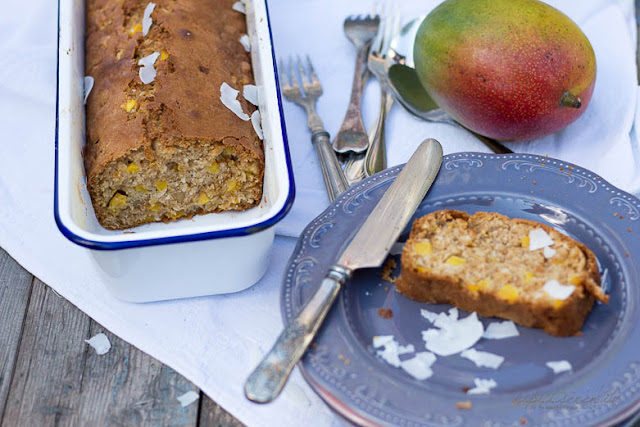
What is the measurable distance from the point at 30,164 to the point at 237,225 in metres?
1.04

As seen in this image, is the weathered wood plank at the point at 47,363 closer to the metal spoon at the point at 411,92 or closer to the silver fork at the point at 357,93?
the silver fork at the point at 357,93

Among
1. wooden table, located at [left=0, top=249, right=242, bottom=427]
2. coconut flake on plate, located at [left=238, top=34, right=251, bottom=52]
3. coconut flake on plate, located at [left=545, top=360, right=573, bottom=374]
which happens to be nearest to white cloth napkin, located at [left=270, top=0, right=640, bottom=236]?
coconut flake on plate, located at [left=238, top=34, right=251, bottom=52]

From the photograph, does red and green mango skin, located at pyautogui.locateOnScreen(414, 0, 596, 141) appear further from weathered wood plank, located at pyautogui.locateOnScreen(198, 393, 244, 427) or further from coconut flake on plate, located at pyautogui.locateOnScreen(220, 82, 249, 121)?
weathered wood plank, located at pyautogui.locateOnScreen(198, 393, 244, 427)

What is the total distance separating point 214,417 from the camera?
1838 mm

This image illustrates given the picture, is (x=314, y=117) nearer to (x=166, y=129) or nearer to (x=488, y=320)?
(x=166, y=129)

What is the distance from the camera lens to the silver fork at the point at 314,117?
2276mm

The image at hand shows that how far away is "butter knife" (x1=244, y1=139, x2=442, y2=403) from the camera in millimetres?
1549

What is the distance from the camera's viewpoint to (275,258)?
2160mm

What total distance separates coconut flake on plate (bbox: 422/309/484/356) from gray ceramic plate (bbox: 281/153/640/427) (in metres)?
0.02

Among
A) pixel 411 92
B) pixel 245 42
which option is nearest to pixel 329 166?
pixel 411 92

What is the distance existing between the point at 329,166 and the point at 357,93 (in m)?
0.43

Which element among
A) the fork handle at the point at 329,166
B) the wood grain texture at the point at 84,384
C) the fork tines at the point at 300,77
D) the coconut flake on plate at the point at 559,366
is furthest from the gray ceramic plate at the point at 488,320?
the fork tines at the point at 300,77

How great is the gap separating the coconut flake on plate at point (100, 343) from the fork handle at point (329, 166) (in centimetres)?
79

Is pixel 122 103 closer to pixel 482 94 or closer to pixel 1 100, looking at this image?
pixel 1 100
